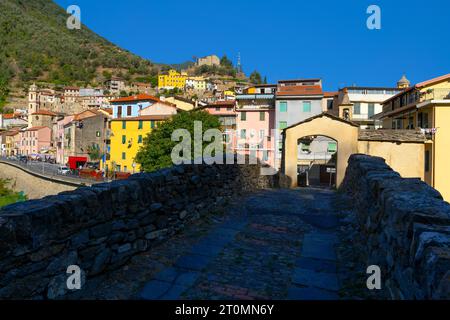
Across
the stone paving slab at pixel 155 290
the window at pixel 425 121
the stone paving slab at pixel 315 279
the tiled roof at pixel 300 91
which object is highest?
the tiled roof at pixel 300 91

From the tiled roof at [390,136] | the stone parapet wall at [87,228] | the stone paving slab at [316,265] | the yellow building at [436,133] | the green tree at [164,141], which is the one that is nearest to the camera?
the stone parapet wall at [87,228]

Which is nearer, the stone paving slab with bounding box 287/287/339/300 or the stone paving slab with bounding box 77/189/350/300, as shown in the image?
the stone paving slab with bounding box 287/287/339/300

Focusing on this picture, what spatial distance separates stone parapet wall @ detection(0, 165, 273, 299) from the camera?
3248 millimetres

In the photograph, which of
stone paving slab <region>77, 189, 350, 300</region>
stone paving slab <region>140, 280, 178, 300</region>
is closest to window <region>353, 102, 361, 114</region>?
stone paving slab <region>77, 189, 350, 300</region>

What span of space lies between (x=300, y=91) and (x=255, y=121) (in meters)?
7.50

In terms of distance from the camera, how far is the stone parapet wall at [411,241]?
2.11 m

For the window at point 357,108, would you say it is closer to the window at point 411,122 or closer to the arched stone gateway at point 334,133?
the window at point 411,122

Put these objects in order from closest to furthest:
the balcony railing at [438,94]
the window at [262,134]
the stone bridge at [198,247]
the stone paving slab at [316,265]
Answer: the stone bridge at [198,247] → the stone paving slab at [316,265] → the balcony railing at [438,94] → the window at [262,134]

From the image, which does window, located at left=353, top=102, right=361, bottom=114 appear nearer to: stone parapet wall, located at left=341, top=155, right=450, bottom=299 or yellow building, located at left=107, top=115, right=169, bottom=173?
A: yellow building, located at left=107, top=115, right=169, bottom=173

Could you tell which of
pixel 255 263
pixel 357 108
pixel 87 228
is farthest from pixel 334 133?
pixel 357 108

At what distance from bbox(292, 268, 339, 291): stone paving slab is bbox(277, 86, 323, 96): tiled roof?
4101 centimetres

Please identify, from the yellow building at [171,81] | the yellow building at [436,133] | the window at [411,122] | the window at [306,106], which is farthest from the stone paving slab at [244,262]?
the yellow building at [171,81]

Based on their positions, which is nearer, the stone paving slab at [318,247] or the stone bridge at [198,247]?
the stone bridge at [198,247]

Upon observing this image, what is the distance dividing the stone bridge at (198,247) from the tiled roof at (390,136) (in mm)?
12823
